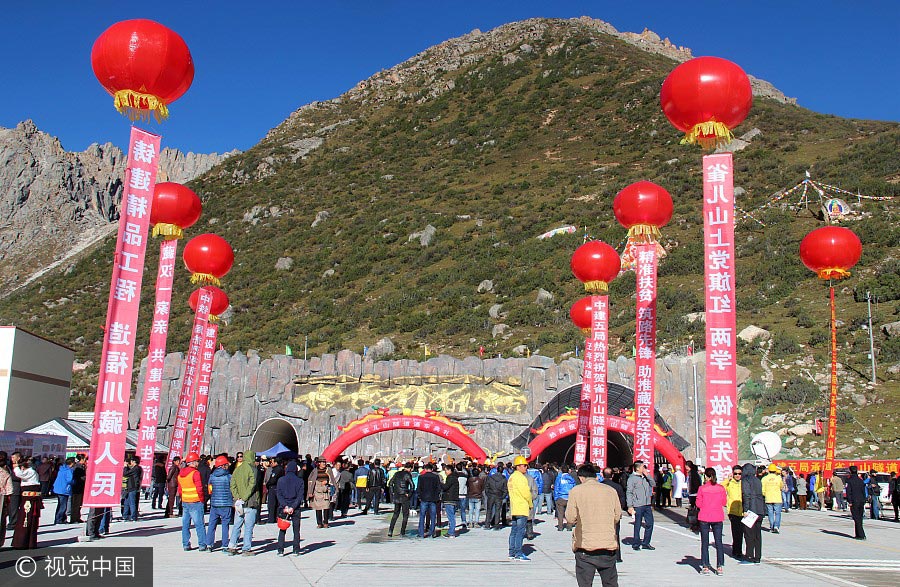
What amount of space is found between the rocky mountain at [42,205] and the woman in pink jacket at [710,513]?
8798cm

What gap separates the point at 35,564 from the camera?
9.64m

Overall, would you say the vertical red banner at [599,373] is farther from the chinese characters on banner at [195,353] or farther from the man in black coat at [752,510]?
the chinese characters on banner at [195,353]

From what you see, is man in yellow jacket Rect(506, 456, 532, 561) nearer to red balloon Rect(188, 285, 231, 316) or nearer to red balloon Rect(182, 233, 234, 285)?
red balloon Rect(182, 233, 234, 285)

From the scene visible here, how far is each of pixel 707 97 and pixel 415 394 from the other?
19.4 metres

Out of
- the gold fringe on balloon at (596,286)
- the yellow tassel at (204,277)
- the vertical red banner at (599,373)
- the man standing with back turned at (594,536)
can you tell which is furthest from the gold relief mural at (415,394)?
the man standing with back turned at (594,536)

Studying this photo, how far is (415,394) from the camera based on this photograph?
100 feet

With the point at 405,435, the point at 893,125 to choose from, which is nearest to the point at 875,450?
the point at 405,435

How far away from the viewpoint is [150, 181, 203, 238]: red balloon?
17.9 meters

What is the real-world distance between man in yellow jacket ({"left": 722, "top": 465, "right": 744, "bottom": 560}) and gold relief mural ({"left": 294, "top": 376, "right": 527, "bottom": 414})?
59.7 ft

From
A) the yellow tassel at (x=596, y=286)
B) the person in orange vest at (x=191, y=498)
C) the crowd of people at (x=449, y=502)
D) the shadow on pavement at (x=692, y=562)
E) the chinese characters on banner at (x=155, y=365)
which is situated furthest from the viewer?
the yellow tassel at (x=596, y=286)

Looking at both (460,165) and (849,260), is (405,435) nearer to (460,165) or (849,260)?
(849,260)

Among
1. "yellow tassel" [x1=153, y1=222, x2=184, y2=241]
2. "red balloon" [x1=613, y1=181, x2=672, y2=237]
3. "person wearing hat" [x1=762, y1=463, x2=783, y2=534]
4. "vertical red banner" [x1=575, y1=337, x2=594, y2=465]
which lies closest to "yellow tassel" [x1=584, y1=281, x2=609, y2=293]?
"vertical red banner" [x1=575, y1=337, x2=594, y2=465]

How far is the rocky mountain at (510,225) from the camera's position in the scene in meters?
A: 41.3

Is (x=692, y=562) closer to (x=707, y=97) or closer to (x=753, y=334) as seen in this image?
(x=707, y=97)
